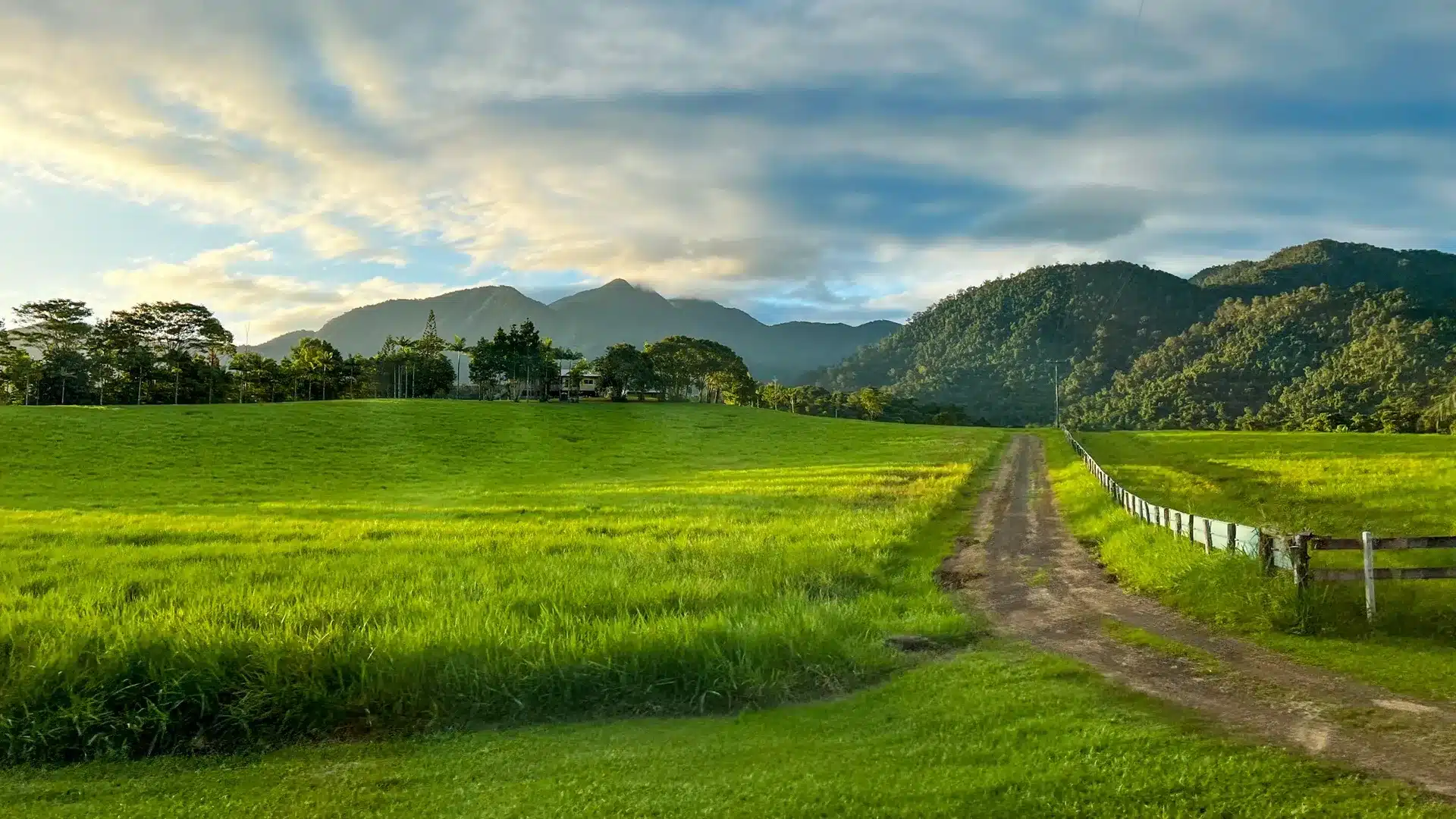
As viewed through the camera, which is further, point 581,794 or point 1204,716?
point 1204,716

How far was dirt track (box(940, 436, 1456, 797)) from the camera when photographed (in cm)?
642

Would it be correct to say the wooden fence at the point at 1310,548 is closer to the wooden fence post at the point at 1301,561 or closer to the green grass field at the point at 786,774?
the wooden fence post at the point at 1301,561

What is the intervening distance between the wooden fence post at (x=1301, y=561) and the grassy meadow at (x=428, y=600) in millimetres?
4551

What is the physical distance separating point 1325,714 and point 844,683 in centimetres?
453

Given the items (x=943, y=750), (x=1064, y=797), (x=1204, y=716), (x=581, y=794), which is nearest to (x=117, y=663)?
(x=581, y=794)

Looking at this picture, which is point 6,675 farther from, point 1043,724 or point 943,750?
point 1043,724

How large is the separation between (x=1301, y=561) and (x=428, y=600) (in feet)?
40.9

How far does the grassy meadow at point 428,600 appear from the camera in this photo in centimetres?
798

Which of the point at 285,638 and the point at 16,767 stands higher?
the point at 285,638

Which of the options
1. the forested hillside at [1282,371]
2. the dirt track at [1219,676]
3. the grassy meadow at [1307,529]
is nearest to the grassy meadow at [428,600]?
the dirt track at [1219,676]

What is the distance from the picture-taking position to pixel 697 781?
243 inches

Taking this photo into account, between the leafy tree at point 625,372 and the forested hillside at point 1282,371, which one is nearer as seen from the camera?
the forested hillside at point 1282,371

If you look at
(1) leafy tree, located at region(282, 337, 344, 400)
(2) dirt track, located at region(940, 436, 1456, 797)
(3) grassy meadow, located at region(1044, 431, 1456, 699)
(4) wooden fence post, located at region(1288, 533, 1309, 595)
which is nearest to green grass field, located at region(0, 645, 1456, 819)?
(2) dirt track, located at region(940, 436, 1456, 797)

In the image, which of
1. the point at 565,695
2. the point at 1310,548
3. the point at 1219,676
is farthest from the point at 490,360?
the point at 1219,676
